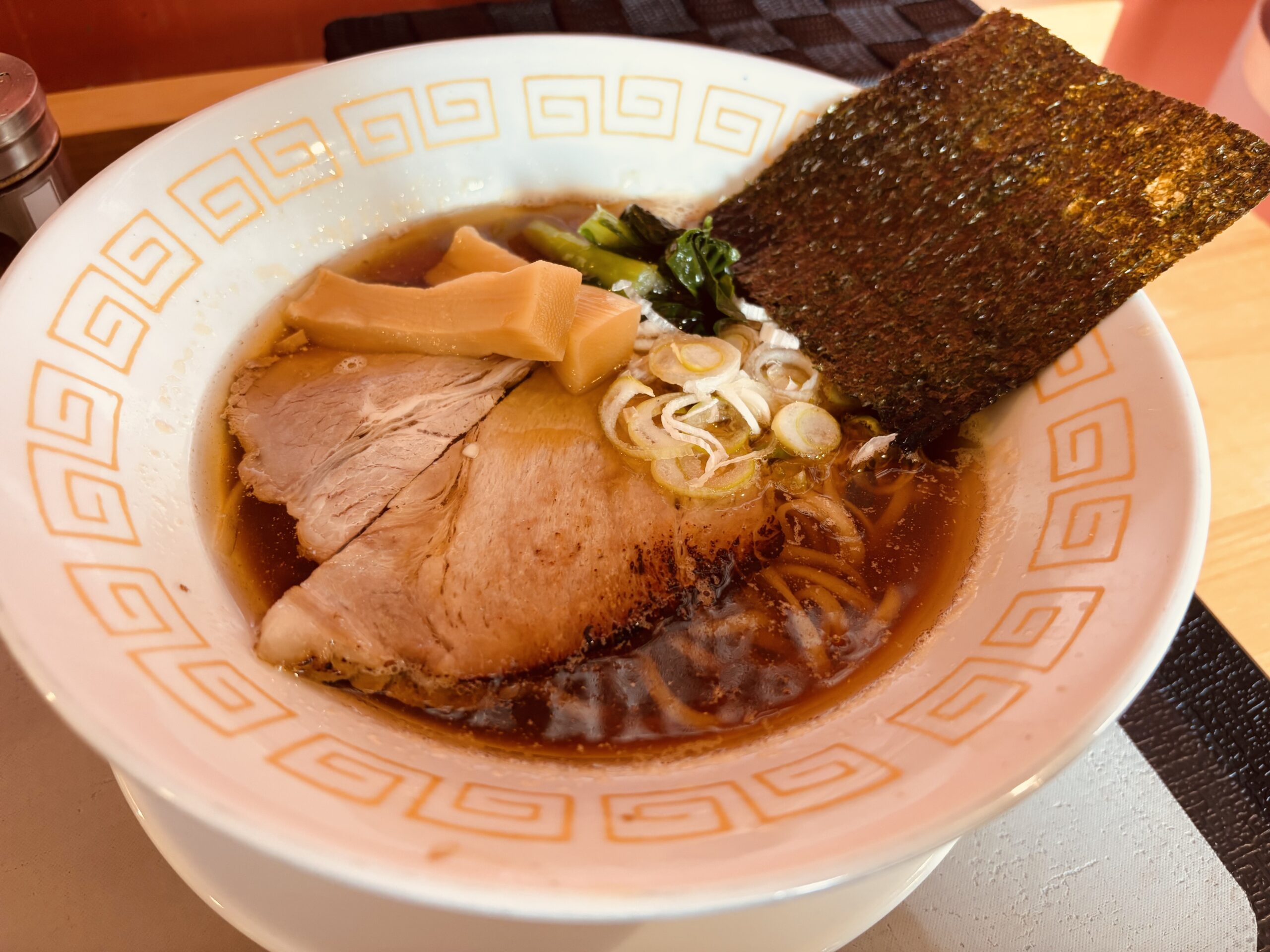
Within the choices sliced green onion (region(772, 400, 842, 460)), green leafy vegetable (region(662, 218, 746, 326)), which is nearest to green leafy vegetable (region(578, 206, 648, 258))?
green leafy vegetable (region(662, 218, 746, 326))

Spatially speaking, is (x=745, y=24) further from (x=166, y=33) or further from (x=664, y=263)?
(x=166, y=33)

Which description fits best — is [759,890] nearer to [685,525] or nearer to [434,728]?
[434,728]

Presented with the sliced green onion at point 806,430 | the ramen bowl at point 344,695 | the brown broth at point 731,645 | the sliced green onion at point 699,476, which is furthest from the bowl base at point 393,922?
the sliced green onion at point 806,430

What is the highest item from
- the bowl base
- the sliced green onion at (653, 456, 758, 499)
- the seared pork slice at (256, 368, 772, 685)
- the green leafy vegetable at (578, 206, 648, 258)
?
the green leafy vegetable at (578, 206, 648, 258)

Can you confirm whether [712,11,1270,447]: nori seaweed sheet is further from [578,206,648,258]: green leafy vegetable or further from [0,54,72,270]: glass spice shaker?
[0,54,72,270]: glass spice shaker

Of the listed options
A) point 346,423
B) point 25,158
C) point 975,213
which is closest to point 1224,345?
point 975,213
